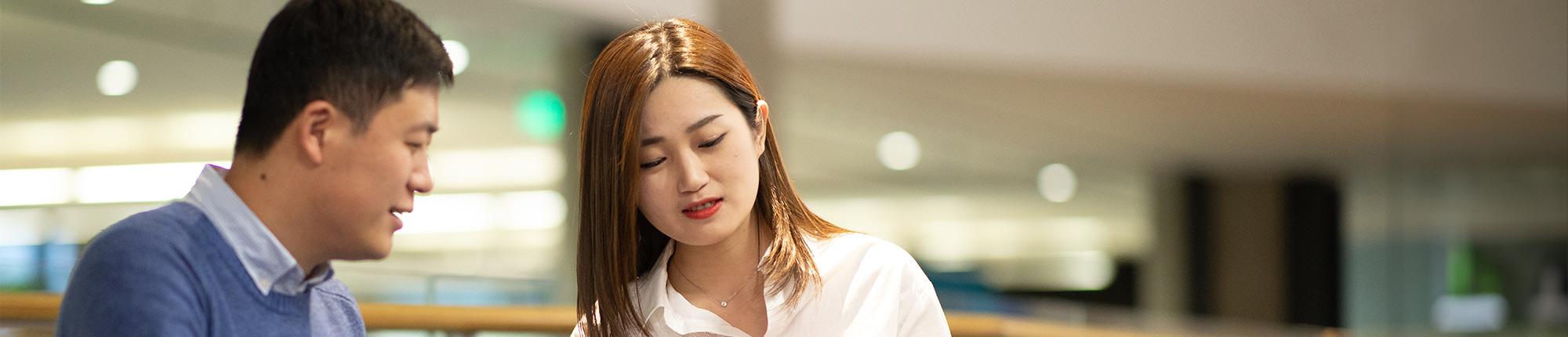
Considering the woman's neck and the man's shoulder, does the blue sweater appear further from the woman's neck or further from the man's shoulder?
the woman's neck

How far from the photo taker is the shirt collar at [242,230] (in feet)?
3.41

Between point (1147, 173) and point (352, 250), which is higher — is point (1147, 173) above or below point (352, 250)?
below

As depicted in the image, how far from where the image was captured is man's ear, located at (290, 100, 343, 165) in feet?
3.34

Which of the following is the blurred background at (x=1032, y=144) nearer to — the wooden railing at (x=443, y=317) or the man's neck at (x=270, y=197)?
the wooden railing at (x=443, y=317)

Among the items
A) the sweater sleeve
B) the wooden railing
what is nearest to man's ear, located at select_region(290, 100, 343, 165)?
the sweater sleeve

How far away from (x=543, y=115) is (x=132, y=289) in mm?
3533

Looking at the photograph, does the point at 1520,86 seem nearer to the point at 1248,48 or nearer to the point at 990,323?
the point at 1248,48

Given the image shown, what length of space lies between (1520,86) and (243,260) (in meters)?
6.65

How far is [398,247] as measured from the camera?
13.0ft

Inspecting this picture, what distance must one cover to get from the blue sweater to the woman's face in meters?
0.45

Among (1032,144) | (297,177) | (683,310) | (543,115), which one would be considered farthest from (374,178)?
(1032,144)

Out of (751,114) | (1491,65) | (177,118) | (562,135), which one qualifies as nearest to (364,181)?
(751,114)

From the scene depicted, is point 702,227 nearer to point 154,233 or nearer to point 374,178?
point 374,178

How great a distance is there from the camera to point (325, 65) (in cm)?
103
